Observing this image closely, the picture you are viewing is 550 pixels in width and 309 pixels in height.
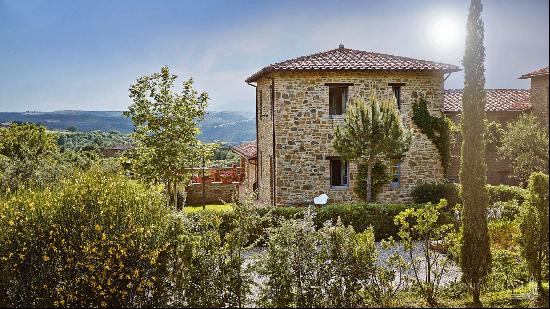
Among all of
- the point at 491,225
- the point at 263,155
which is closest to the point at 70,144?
the point at 263,155

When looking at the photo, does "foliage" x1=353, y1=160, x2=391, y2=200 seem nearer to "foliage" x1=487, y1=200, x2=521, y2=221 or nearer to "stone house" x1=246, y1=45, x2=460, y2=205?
"stone house" x1=246, y1=45, x2=460, y2=205

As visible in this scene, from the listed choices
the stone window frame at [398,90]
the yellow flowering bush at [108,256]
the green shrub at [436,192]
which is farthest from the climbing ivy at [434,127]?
the yellow flowering bush at [108,256]

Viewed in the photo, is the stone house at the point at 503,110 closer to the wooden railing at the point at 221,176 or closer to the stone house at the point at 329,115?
the stone house at the point at 329,115

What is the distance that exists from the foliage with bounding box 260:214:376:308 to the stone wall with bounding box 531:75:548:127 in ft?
64.7

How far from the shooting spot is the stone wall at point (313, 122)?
1945 centimetres

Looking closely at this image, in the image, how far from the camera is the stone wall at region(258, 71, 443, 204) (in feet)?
63.8

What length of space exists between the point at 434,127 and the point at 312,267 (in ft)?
43.8

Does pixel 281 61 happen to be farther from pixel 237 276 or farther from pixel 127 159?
pixel 237 276

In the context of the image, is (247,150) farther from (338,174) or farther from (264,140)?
(338,174)

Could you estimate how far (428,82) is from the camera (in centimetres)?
2008

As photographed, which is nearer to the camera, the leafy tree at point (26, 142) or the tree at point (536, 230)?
the tree at point (536, 230)

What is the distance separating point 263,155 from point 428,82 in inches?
285

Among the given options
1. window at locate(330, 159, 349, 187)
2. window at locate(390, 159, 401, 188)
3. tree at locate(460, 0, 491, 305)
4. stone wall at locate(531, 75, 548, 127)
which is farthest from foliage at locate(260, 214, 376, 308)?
stone wall at locate(531, 75, 548, 127)

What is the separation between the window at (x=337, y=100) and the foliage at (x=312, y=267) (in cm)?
1190
